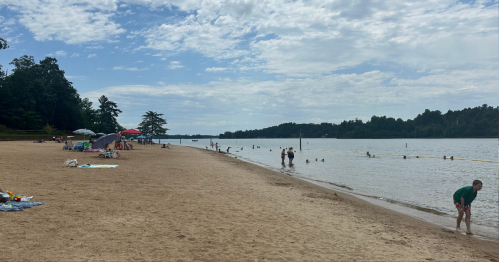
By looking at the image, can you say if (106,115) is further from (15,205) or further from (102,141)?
(15,205)

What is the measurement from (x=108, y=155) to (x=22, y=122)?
134 feet

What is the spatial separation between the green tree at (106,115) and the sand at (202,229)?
78.6 meters

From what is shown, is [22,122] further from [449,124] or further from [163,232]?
[449,124]

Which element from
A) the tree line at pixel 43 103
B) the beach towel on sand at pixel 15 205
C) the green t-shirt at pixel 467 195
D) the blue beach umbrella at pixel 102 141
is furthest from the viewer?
the tree line at pixel 43 103

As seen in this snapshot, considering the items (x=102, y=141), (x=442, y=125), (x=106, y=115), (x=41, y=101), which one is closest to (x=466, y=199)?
(x=102, y=141)

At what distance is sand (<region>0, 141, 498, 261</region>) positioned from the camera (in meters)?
4.85

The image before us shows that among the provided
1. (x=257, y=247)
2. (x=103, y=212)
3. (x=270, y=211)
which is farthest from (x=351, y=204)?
(x=103, y=212)

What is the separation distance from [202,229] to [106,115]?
86.6 meters

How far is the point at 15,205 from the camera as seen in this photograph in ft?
21.4

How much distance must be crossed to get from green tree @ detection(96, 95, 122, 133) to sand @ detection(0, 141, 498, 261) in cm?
7864

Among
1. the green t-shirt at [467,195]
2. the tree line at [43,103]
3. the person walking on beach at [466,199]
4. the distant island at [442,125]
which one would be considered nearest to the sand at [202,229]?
the person walking on beach at [466,199]

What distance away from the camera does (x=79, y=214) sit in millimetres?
6469

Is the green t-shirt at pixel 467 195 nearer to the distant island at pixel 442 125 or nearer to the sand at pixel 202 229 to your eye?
the sand at pixel 202 229

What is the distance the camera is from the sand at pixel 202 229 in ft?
15.9
